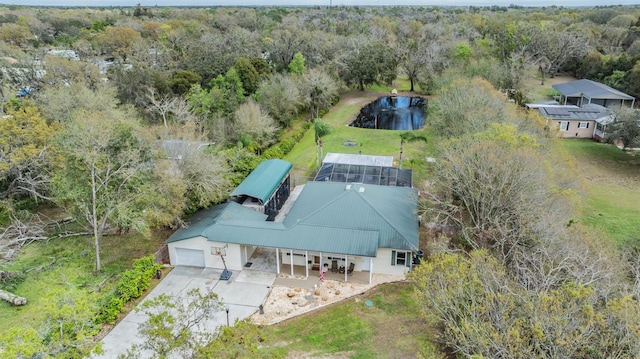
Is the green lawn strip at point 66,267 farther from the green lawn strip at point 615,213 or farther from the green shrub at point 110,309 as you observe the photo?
the green lawn strip at point 615,213

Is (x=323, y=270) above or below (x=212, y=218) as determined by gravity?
below

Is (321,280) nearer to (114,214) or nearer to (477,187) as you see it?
(477,187)

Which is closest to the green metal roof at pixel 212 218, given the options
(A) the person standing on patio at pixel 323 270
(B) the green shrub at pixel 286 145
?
(A) the person standing on patio at pixel 323 270

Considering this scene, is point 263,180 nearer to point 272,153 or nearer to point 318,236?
point 318,236

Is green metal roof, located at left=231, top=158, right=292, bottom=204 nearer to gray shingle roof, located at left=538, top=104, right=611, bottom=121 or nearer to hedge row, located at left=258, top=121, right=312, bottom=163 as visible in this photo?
→ hedge row, located at left=258, top=121, right=312, bottom=163

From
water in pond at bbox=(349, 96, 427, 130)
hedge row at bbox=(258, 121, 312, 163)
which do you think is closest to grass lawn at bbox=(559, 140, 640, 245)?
water in pond at bbox=(349, 96, 427, 130)

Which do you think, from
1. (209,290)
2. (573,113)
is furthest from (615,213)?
(209,290)

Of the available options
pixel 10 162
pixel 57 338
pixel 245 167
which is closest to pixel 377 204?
pixel 245 167
